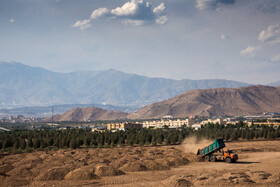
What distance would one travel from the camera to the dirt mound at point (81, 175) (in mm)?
36094

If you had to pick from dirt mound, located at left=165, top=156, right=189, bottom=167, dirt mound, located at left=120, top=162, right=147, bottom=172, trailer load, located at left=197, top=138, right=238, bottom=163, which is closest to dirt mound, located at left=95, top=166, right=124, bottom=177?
dirt mound, located at left=120, top=162, right=147, bottom=172

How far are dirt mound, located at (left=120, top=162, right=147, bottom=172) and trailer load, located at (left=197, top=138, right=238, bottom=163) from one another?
11.0 metres

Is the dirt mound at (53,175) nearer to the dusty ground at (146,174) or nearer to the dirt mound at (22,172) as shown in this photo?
the dusty ground at (146,174)

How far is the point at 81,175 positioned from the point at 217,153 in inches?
873

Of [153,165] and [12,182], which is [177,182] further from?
[12,182]

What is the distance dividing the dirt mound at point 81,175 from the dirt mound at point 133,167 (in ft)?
19.6

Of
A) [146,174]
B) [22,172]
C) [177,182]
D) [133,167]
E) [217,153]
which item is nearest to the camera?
[177,182]

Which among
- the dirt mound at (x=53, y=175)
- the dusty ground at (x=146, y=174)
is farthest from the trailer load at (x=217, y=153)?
the dirt mound at (x=53, y=175)

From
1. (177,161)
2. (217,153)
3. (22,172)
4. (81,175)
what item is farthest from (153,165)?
(22,172)

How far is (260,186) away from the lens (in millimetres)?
30875

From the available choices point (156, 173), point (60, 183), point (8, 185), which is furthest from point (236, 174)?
point (8, 185)

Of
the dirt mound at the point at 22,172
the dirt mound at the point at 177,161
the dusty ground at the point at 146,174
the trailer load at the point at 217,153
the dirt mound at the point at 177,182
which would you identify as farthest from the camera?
the trailer load at the point at 217,153

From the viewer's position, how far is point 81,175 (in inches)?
1431

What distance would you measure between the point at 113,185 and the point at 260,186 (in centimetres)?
1463
